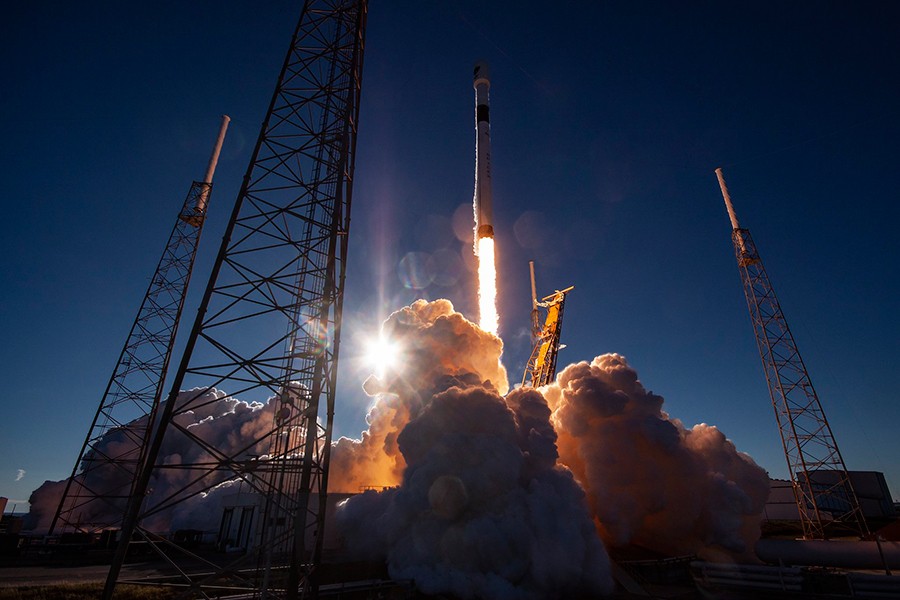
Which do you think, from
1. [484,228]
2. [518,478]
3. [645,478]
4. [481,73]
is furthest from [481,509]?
[481,73]

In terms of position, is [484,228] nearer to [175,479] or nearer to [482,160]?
[482,160]

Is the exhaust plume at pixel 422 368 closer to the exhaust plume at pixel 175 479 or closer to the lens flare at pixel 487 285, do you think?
the lens flare at pixel 487 285

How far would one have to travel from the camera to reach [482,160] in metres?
42.8

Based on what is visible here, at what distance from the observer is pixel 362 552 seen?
31.8 metres

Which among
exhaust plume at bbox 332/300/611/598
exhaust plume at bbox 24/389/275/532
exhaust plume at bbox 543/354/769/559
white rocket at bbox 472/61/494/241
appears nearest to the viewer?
exhaust plume at bbox 332/300/611/598

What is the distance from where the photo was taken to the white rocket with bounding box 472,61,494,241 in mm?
40719

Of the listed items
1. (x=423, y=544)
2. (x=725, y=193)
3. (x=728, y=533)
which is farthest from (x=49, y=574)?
(x=725, y=193)

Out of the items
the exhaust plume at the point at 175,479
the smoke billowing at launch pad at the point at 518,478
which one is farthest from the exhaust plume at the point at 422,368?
the exhaust plume at the point at 175,479

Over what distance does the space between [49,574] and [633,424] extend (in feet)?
116

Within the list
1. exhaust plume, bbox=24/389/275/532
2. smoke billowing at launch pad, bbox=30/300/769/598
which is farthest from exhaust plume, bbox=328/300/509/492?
exhaust plume, bbox=24/389/275/532

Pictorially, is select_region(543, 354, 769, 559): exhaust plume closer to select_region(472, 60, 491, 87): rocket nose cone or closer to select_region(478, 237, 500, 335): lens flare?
select_region(478, 237, 500, 335): lens flare

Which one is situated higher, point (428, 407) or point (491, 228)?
point (491, 228)

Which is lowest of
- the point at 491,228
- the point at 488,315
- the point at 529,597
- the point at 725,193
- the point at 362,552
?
the point at 529,597

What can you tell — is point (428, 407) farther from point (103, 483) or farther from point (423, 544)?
point (103, 483)
